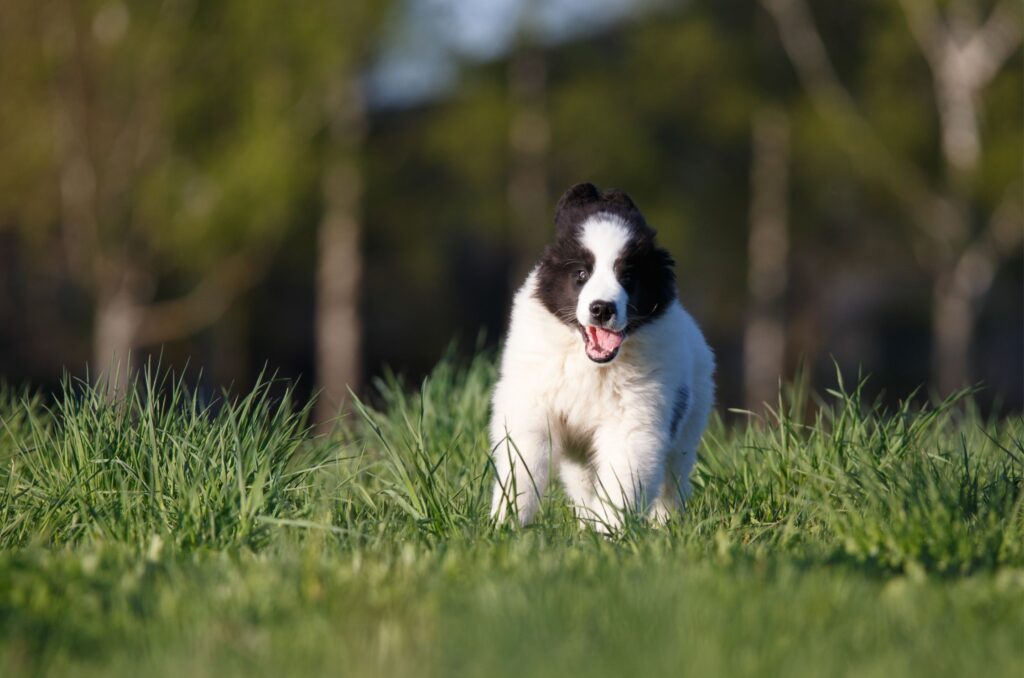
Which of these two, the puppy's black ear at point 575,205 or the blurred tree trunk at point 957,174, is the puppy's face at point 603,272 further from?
the blurred tree trunk at point 957,174

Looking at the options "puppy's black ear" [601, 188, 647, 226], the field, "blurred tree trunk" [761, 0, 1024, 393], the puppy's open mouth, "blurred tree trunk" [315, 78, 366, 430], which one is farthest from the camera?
"blurred tree trunk" [315, 78, 366, 430]

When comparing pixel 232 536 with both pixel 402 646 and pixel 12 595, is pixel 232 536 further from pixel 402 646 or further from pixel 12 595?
pixel 402 646

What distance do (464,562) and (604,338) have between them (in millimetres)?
1230

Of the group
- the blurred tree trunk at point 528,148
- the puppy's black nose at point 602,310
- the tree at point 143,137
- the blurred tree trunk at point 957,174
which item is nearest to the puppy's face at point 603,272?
the puppy's black nose at point 602,310

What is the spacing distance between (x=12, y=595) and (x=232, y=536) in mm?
832

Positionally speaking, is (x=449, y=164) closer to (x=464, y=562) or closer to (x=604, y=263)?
(x=604, y=263)

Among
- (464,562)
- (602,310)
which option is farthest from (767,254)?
(464,562)

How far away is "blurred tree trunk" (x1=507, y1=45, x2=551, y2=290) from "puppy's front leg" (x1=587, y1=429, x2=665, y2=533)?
15444 millimetres

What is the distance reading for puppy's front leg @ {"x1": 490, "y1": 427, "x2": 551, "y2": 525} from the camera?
4586 millimetres

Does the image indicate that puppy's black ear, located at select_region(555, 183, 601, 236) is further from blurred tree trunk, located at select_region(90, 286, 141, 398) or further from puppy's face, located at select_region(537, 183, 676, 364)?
blurred tree trunk, located at select_region(90, 286, 141, 398)

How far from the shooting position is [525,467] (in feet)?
14.9

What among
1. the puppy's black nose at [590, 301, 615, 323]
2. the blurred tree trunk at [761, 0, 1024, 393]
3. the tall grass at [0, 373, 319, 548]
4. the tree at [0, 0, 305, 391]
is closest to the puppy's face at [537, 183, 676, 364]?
the puppy's black nose at [590, 301, 615, 323]

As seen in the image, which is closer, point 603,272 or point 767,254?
point 603,272

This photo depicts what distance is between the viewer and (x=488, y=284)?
81.5 ft
